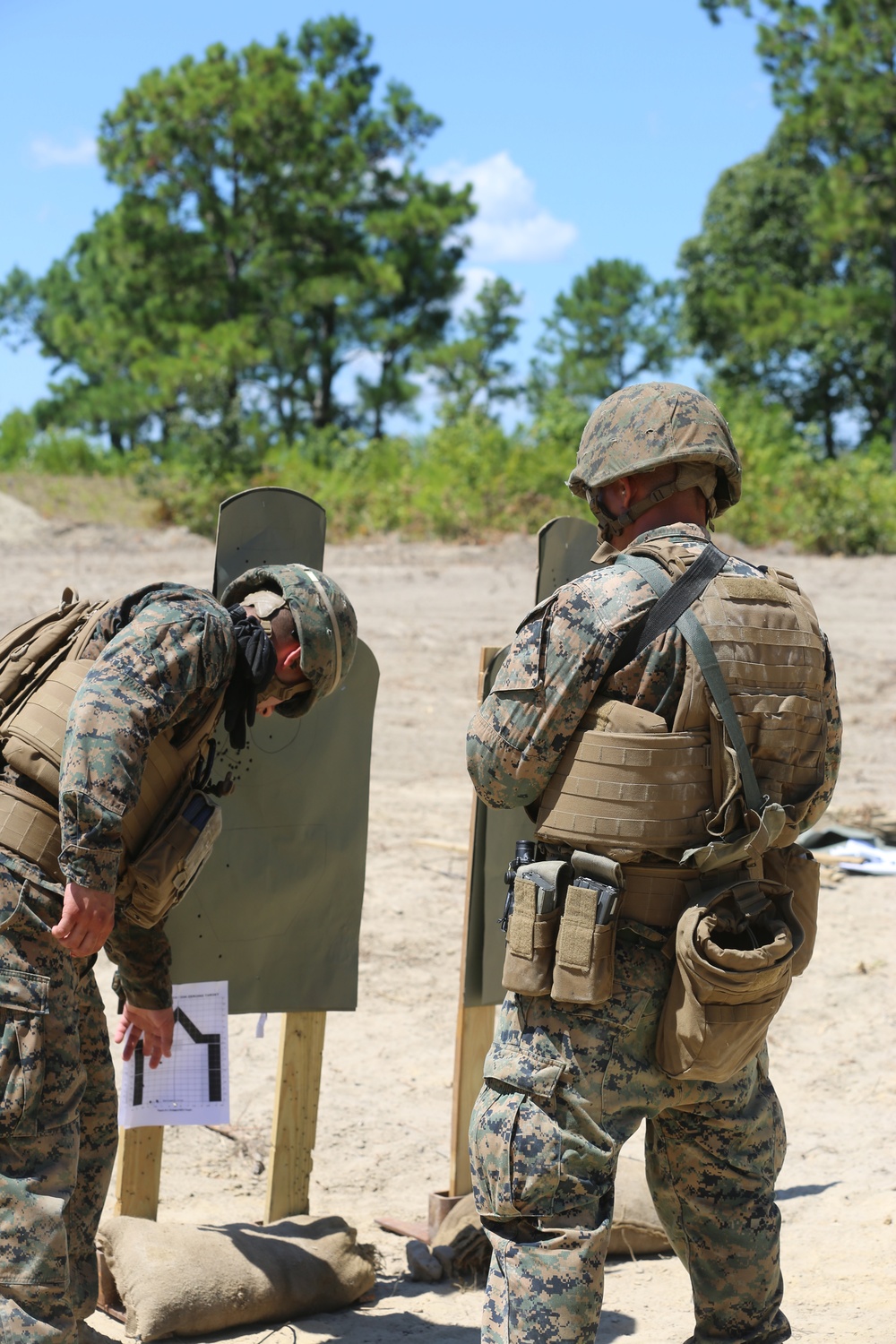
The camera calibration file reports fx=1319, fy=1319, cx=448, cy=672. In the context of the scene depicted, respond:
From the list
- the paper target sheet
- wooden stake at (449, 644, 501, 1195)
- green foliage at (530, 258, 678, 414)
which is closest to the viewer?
the paper target sheet

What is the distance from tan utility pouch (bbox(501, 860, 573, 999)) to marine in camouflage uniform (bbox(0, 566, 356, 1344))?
757 millimetres

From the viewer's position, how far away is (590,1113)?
2.62 meters

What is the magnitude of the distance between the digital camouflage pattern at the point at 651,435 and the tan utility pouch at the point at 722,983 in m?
0.89

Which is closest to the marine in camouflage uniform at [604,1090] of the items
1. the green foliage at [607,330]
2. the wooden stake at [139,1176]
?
the wooden stake at [139,1176]

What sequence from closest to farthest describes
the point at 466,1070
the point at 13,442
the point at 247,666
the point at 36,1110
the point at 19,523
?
the point at 36,1110, the point at 247,666, the point at 466,1070, the point at 19,523, the point at 13,442

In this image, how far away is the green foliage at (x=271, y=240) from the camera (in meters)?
27.3

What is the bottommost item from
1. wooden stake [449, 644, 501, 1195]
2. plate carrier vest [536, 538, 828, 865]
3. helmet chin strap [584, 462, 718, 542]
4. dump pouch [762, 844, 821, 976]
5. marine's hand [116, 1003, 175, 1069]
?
wooden stake [449, 644, 501, 1195]

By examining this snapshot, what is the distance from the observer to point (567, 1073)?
2625 mm

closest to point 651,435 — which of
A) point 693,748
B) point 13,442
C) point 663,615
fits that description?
point 663,615

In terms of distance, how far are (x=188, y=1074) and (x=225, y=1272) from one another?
53 cm

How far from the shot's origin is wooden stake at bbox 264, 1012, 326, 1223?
395cm

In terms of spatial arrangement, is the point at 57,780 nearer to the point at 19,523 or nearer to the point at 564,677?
the point at 564,677

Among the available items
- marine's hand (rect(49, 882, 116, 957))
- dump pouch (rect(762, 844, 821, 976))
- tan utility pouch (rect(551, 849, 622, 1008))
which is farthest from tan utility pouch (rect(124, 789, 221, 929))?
dump pouch (rect(762, 844, 821, 976))

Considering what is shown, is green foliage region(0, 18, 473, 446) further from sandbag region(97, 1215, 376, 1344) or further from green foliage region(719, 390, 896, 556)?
sandbag region(97, 1215, 376, 1344)
